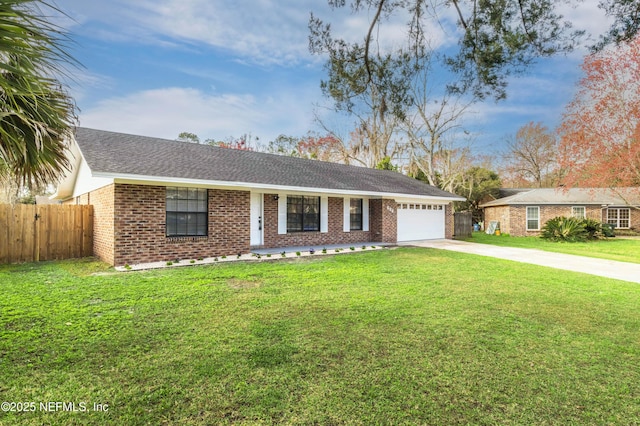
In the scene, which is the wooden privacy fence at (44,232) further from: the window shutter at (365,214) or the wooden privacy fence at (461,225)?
the wooden privacy fence at (461,225)

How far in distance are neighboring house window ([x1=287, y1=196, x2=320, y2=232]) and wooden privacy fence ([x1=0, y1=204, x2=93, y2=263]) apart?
277 inches

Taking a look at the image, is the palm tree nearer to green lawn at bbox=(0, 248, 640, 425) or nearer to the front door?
green lawn at bbox=(0, 248, 640, 425)

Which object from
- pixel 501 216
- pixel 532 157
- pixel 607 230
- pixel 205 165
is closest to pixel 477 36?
pixel 205 165

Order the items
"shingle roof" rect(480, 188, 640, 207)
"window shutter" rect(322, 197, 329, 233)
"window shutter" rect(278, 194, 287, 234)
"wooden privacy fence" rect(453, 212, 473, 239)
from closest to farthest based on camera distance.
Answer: "window shutter" rect(278, 194, 287, 234) → "window shutter" rect(322, 197, 329, 233) → "wooden privacy fence" rect(453, 212, 473, 239) → "shingle roof" rect(480, 188, 640, 207)

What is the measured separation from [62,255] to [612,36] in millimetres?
14258

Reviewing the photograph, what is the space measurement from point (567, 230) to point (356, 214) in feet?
41.5

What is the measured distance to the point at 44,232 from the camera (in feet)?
32.4

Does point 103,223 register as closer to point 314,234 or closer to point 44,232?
point 44,232

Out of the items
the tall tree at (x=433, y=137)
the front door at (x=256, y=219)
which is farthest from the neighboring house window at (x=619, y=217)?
the front door at (x=256, y=219)

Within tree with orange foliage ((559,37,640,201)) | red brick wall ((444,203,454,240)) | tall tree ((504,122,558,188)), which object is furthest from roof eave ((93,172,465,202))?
tall tree ((504,122,558,188))

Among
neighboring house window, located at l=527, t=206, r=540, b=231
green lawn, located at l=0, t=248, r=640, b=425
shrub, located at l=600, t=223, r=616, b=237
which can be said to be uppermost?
neighboring house window, located at l=527, t=206, r=540, b=231

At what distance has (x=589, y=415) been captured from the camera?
8.23ft

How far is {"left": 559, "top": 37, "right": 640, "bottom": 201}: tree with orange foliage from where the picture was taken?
1326 centimetres

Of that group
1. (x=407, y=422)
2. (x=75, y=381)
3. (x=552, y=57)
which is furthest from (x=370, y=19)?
(x=75, y=381)
